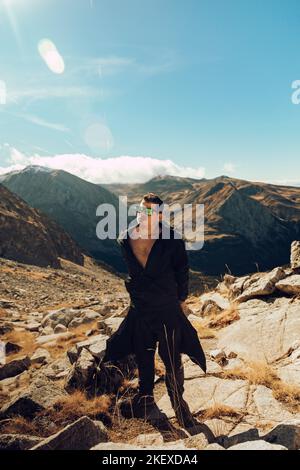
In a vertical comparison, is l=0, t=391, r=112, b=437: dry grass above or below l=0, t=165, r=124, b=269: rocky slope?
below

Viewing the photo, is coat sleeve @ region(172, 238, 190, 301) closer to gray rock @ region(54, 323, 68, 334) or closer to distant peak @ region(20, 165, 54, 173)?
gray rock @ region(54, 323, 68, 334)

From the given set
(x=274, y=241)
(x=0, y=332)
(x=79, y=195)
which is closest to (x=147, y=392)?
(x=0, y=332)

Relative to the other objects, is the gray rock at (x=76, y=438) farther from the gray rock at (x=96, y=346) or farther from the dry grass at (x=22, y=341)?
the dry grass at (x=22, y=341)

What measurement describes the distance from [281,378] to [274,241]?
545ft

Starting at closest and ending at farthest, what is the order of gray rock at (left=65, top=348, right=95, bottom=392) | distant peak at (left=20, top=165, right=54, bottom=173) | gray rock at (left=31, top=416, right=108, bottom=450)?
Answer: gray rock at (left=31, top=416, right=108, bottom=450)
gray rock at (left=65, top=348, right=95, bottom=392)
distant peak at (left=20, top=165, right=54, bottom=173)

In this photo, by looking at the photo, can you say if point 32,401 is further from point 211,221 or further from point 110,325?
point 211,221

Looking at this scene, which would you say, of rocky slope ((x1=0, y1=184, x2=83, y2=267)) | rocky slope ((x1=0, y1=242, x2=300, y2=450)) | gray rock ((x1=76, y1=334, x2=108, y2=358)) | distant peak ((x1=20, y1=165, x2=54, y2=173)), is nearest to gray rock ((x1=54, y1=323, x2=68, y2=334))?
rocky slope ((x1=0, y1=242, x2=300, y2=450))

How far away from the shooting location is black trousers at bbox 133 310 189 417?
4.29 m

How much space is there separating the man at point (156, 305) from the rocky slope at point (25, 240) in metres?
41.4

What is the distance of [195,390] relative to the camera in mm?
5195

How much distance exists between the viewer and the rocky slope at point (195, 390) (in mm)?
3400

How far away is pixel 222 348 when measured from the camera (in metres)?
6.95

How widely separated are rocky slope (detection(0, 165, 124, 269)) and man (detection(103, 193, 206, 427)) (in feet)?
407

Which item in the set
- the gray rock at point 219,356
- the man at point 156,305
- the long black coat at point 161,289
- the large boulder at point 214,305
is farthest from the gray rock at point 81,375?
the large boulder at point 214,305
